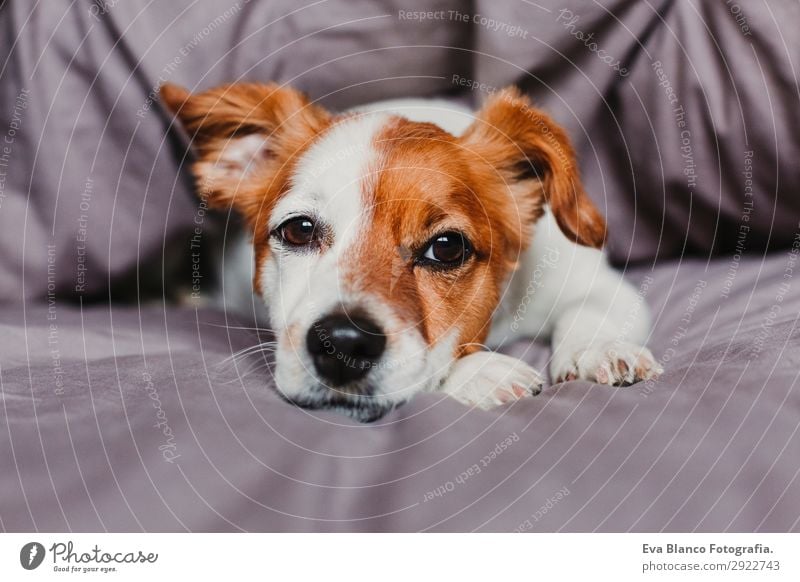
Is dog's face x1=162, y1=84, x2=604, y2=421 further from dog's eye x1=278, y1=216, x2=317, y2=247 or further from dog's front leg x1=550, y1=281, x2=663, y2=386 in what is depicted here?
dog's front leg x1=550, y1=281, x2=663, y2=386

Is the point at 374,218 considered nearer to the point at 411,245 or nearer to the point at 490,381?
the point at 411,245

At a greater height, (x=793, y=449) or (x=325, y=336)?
(x=325, y=336)

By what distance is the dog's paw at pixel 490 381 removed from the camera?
872 millimetres

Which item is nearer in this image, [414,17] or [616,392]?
[616,392]

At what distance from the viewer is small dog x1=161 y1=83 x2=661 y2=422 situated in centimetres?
84

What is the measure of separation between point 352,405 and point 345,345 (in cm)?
9

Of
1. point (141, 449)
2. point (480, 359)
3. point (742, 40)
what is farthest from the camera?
point (742, 40)

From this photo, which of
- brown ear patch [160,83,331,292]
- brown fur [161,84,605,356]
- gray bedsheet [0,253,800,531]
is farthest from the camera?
brown ear patch [160,83,331,292]

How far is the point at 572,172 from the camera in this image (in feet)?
3.28

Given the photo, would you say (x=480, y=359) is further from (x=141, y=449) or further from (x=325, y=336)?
(x=141, y=449)

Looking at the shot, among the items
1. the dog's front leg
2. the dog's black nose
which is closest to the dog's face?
the dog's black nose
